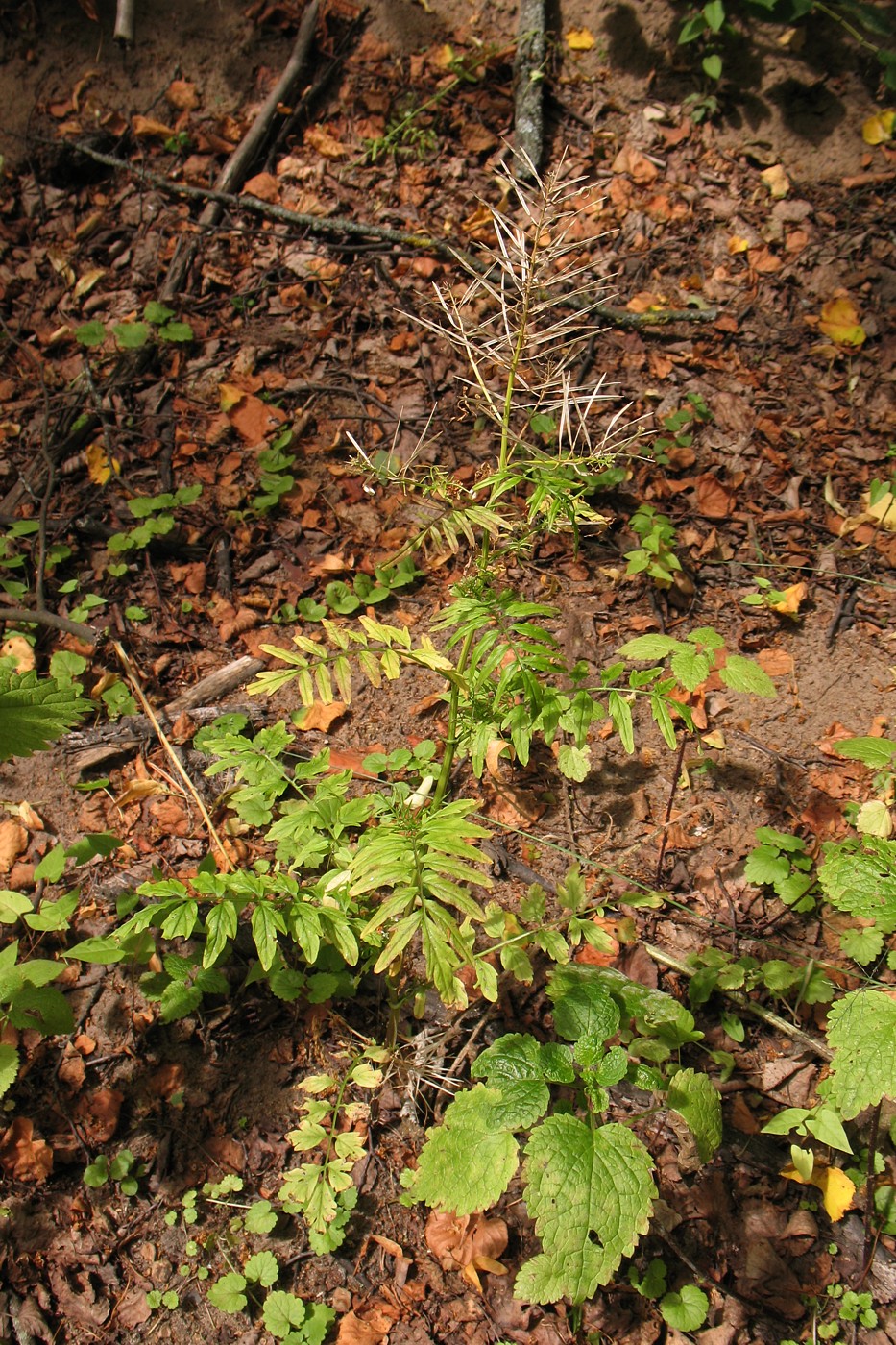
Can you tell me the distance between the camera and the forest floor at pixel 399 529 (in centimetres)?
231

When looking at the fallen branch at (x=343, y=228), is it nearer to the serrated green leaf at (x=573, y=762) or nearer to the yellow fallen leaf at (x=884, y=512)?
the yellow fallen leaf at (x=884, y=512)

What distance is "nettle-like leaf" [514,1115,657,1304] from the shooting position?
178 cm

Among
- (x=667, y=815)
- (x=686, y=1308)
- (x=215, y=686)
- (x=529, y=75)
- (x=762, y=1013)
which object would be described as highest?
(x=529, y=75)

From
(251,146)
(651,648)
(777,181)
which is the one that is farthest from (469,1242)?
(251,146)

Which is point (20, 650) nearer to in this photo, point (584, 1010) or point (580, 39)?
point (584, 1010)

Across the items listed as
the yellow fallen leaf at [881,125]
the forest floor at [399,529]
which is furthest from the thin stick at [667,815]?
the yellow fallen leaf at [881,125]

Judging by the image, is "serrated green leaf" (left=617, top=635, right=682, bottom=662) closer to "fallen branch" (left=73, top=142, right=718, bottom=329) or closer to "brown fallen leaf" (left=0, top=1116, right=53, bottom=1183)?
"brown fallen leaf" (left=0, top=1116, right=53, bottom=1183)

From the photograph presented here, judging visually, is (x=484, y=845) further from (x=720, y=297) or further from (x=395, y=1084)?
(x=720, y=297)

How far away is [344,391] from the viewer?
4.07 metres

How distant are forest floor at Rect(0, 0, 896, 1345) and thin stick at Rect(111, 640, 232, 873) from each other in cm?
4

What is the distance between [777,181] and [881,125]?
62 centimetres

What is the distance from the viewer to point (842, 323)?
4.14m

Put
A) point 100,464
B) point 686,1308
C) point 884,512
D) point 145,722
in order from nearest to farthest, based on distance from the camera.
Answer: point 686,1308, point 145,722, point 884,512, point 100,464

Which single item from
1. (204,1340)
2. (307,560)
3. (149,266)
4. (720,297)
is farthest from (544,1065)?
(149,266)
